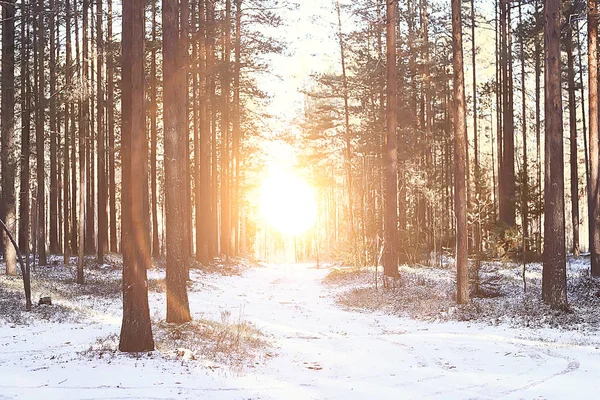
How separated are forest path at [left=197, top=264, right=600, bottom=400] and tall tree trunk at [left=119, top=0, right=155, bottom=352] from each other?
233cm

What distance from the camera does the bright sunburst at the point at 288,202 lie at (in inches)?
2916

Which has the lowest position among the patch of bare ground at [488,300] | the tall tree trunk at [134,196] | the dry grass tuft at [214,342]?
the patch of bare ground at [488,300]

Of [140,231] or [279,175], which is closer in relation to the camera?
[140,231]

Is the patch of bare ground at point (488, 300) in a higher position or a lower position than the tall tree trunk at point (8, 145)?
lower

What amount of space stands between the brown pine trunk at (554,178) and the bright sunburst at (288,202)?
188 ft

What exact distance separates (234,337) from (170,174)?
3832mm

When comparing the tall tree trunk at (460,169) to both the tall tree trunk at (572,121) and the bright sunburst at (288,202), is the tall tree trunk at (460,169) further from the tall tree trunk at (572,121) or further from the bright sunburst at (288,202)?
the bright sunburst at (288,202)

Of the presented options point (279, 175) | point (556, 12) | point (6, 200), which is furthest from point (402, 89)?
point (279, 175)

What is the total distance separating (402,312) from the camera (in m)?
16.1

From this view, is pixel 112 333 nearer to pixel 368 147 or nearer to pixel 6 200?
pixel 6 200

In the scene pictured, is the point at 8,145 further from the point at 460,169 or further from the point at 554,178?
the point at 554,178

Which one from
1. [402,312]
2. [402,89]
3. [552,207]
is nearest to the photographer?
[552,207]

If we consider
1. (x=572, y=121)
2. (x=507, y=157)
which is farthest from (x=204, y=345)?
(x=572, y=121)

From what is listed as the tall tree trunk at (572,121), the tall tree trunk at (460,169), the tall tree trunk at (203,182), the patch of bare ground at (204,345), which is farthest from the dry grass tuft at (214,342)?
the tall tree trunk at (572,121)
